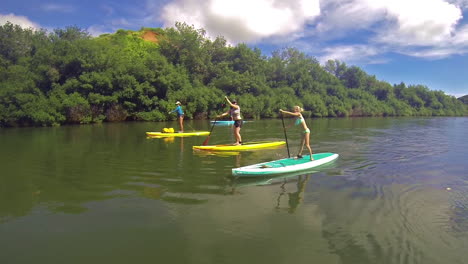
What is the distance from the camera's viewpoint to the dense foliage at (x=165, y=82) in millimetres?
34219

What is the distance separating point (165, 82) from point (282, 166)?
35.3m

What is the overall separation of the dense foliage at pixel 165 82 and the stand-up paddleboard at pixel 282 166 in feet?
95.1

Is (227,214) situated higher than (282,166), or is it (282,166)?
(282,166)

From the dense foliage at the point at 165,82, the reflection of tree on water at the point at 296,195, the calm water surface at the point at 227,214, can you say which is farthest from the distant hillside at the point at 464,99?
the reflection of tree on water at the point at 296,195

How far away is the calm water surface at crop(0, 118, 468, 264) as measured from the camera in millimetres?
4281

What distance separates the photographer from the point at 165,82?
4131 cm

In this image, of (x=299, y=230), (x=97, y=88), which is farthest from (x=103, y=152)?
(x=97, y=88)

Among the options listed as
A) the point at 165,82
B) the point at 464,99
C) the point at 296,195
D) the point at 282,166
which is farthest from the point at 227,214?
the point at 464,99

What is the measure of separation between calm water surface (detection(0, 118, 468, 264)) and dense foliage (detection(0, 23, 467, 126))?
27.2m

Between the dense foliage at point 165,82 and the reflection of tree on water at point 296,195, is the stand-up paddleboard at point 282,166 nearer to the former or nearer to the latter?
the reflection of tree on water at point 296,195

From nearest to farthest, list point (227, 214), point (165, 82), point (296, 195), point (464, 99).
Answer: point (227, 214), point (296, 195), point (165, 82), point (464, 99)

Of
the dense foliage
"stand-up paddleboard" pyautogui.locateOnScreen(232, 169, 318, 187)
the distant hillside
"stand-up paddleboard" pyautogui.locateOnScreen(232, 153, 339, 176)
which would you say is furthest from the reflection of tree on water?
the distant hillside

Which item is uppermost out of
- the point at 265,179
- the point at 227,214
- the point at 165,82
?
the point at 165,82

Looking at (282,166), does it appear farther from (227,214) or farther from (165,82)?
(165,82)
